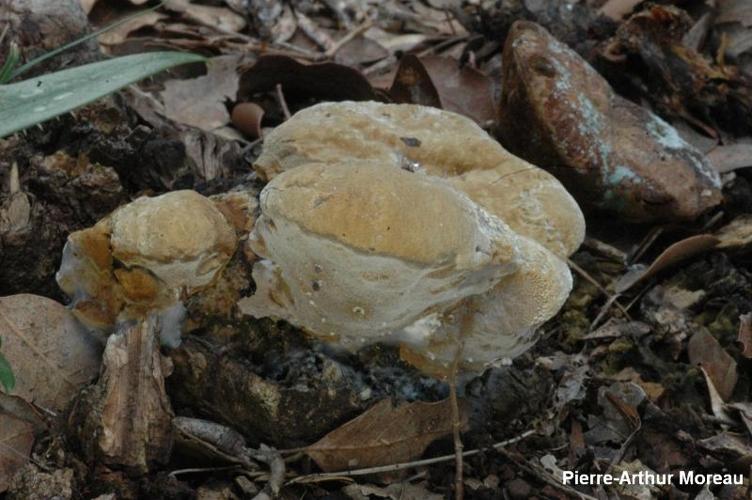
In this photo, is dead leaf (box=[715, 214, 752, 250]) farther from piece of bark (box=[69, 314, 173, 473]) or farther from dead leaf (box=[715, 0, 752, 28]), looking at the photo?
piece of bark (box=[69, 314, 173, 473])

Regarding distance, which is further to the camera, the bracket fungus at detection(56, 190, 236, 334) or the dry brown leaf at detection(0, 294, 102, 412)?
the dry brown leaf at detection(0, 294, 102, 412)

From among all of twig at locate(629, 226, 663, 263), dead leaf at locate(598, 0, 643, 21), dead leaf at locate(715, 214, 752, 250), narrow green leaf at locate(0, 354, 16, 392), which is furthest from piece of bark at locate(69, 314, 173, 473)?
dead leaf at locate(598, 0, 643, 21)

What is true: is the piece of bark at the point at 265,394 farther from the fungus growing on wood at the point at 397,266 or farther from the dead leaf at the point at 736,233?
the dead leaf at the point at 736,233

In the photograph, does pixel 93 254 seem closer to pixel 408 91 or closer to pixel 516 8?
pixel 408 91

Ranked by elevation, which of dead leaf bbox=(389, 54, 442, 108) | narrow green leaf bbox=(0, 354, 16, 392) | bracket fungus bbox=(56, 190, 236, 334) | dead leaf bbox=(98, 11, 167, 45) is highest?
bracket fungus bbox=(56, 190, 236, 334)

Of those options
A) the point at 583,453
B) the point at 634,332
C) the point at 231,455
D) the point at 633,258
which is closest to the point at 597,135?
the point at 633,258

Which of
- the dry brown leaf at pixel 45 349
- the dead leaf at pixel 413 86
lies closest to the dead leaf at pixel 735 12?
the dead leaf at pixel 413 86
